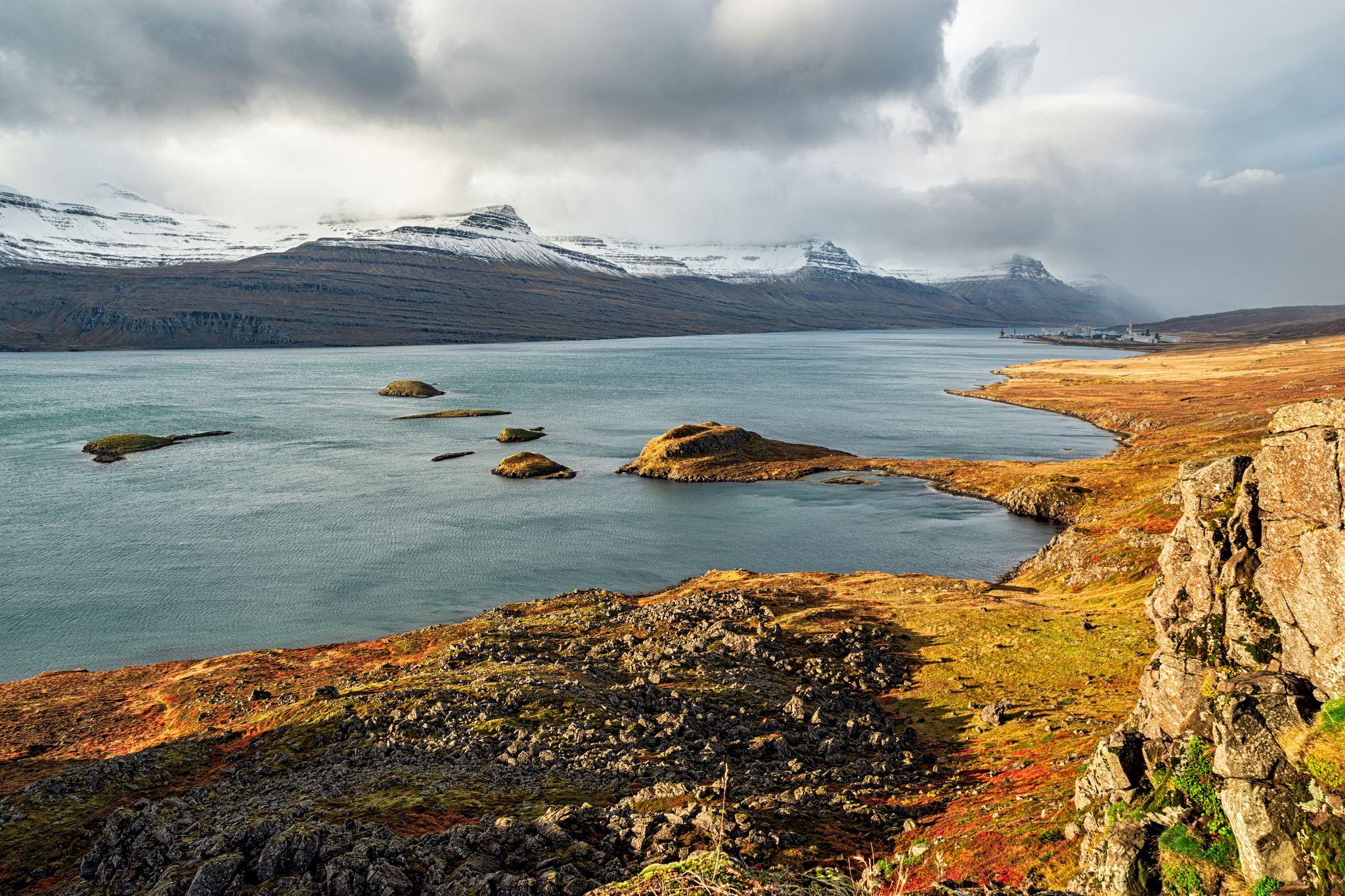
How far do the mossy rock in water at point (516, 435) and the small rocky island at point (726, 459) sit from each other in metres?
22.2

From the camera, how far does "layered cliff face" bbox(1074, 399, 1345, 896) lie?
11.6m

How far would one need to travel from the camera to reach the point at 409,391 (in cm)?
16325

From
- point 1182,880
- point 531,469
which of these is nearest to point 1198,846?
point 1182,880

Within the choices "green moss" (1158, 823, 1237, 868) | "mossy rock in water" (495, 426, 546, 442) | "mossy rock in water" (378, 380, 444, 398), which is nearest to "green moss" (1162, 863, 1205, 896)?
"green moss" (1158, 823, 1237, 868)

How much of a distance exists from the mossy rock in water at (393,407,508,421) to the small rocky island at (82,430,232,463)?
115ft

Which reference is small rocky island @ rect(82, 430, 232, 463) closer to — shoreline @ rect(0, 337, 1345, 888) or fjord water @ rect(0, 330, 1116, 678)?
fjord water @ rect(0, 330, 1116, 678)

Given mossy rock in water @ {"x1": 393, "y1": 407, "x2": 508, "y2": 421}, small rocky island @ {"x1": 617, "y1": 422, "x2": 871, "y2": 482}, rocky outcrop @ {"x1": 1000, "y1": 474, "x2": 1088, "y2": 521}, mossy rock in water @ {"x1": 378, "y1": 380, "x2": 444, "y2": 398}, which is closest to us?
rocky outcrop @ {"x1": 1000, "y1": 474, "x2": 1088, "y2": 521}

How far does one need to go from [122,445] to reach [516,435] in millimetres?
54642

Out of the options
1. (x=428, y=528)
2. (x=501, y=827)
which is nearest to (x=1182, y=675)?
(x=501, y=827)

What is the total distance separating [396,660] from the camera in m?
39.2

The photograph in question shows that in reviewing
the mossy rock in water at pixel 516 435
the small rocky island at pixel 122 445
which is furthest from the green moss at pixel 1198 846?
the small rocky island at pixel 122 445

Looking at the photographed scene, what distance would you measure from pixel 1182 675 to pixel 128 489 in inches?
3909

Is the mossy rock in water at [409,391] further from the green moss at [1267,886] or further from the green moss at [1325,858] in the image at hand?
the green moss at [1325,858]

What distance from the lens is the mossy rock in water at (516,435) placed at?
113812 mm
